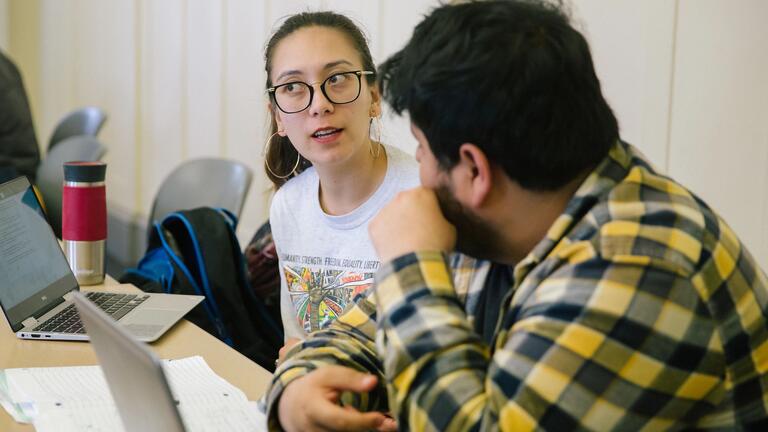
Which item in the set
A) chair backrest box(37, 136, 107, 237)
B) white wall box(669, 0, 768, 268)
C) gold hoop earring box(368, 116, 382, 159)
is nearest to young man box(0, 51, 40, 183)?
chair backrest box(37, 136, 107, 237)

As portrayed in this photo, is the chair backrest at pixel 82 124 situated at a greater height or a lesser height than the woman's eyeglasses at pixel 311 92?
lesser

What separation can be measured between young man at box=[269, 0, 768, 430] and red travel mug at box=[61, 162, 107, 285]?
1.23 metres

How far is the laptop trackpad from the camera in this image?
170 centimetres

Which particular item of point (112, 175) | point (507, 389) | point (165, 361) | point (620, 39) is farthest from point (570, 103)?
point (112, 175)

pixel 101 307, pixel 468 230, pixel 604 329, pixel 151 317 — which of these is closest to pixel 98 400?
pixel 151 317

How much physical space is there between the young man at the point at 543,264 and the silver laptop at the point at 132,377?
20cm

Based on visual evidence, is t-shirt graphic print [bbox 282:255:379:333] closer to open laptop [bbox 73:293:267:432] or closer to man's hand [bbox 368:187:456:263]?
open laptop [bbox 73:293:267:432]

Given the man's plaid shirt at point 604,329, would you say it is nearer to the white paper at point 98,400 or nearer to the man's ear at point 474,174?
the man's ear at point 474,174

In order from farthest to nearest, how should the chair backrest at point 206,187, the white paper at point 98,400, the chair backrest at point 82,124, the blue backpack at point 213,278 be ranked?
the chair backrest at point 82,124, the chair backrest at point 206,187, the blue backpack at point 213,278, the white paper at point 98,400

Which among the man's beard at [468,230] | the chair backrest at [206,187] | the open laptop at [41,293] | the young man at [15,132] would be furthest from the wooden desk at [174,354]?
the young man at [15,132]

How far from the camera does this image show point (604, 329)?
811 millimetres

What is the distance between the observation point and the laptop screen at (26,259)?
163 centimetres

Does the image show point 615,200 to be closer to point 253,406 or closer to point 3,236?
point 253,406

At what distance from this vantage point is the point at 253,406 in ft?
4.25
